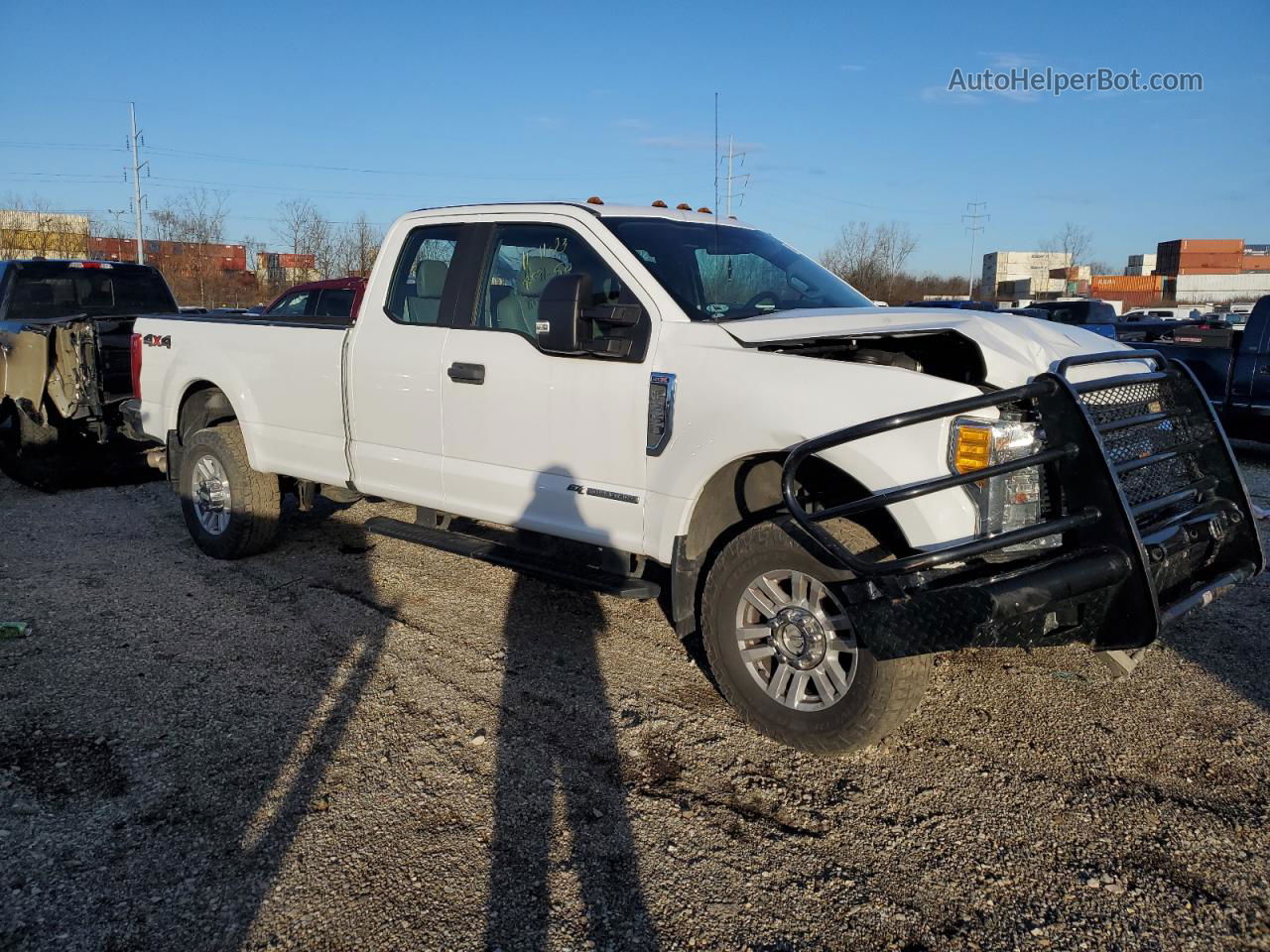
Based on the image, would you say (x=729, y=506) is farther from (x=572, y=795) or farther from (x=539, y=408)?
(x=572, y=795)

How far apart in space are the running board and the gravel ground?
0.50 metres

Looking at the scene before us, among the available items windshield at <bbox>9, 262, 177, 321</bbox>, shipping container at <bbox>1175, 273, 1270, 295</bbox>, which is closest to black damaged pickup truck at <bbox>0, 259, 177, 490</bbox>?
windshield at <bbox>9, 262, 177, 321</bbox>

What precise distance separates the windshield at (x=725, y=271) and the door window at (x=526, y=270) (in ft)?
0.69

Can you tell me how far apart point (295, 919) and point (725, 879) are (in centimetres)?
129

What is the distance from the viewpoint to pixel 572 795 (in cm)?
352

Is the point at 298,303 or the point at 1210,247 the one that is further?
the point at 1210,247

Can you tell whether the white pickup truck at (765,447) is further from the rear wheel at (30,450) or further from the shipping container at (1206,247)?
the shipping container at (1206,247)

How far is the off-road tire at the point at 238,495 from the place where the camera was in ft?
20.6

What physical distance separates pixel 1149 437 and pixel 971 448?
933mm

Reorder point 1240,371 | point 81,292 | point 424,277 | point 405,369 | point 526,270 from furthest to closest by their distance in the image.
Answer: point 1240,371, point 81,292, point 424,277, point 405,369, point 526,270

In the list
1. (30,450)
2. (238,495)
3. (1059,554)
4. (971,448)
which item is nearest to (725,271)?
(971,448)

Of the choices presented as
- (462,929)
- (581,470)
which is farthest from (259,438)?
(462,929)

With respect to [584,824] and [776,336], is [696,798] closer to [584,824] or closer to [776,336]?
[584,824]

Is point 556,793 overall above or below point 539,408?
below
